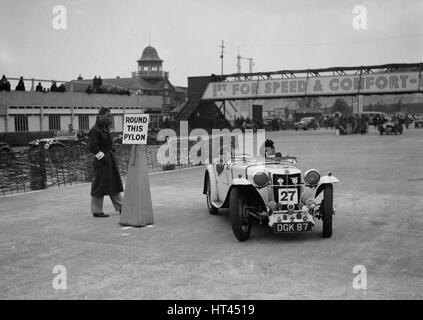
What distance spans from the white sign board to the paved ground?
1.43 m

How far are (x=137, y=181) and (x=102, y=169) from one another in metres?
0.96

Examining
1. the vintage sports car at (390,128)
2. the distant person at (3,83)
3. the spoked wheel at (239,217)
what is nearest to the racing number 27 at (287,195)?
the spoked wheel at (239,217)

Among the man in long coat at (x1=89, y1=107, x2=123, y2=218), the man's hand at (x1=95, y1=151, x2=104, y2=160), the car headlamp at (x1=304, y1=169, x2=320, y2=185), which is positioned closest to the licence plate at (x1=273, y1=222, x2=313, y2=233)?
the car headlamp at (x1=304, y1=169, x2=320, y2=185)

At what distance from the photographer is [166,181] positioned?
50.2 ft

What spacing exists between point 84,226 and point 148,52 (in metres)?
112

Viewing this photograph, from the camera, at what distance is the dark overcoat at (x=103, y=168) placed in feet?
31.2

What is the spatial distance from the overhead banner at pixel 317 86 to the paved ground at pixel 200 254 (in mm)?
26753

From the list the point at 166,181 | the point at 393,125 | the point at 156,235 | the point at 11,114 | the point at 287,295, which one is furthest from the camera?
the point at 393,125

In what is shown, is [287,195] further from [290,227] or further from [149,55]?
[149,55]

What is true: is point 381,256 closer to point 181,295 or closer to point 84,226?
point 181,295

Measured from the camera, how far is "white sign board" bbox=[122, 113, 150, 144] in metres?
8.94

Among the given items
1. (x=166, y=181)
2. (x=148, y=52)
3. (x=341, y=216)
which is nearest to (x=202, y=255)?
(x=341, y=216)

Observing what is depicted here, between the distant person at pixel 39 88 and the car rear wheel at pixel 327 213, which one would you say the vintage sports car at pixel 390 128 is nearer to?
the distant person at pixel 39 88
